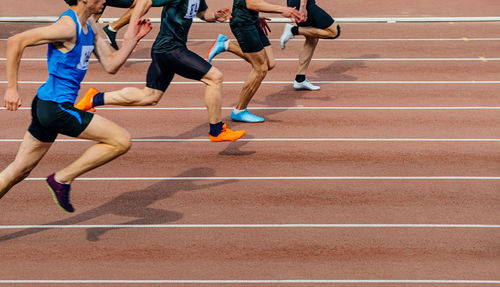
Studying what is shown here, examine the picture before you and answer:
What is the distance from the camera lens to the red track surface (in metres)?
7.20

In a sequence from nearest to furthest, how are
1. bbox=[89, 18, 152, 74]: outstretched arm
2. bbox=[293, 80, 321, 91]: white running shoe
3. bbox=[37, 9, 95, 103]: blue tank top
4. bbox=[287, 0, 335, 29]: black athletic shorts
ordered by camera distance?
bbox=[37, 9, 95, 103]: blue tank top
bbox=[89, 18, 152, 74]: outstretched arm
bbox=[287, 0, 335, 29]: black athletic shorts
bbox=[293, 80, 321, 91]: white running shoe

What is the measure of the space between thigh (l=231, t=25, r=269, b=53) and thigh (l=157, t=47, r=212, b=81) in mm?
1544

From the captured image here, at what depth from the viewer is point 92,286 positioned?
22.2 feet

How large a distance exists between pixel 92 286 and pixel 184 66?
3.12m

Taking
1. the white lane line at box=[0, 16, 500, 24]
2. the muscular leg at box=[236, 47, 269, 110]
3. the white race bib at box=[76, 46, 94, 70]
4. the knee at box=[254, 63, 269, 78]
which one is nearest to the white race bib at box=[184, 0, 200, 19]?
the muscular leg at box=[236, 47, 269, 110]

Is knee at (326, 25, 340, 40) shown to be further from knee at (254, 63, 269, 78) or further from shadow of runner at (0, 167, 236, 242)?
shadow of runner at (0, 167, 236, 242)

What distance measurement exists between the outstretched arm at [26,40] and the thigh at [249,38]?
3.99 metres

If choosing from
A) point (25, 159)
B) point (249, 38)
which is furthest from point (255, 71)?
point (25, 159)

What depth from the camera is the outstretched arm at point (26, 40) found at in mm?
6484

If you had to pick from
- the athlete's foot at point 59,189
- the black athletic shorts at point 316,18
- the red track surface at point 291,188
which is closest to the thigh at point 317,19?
the black athletic shorts at point 316,18

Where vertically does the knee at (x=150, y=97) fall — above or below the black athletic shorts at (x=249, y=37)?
below

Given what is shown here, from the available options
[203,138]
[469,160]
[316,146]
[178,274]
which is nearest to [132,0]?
[203,138]

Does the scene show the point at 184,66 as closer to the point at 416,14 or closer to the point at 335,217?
the point at 335,217

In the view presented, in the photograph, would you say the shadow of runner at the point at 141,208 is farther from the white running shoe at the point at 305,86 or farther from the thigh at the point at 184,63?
the white running shoe at the point at 305,86
